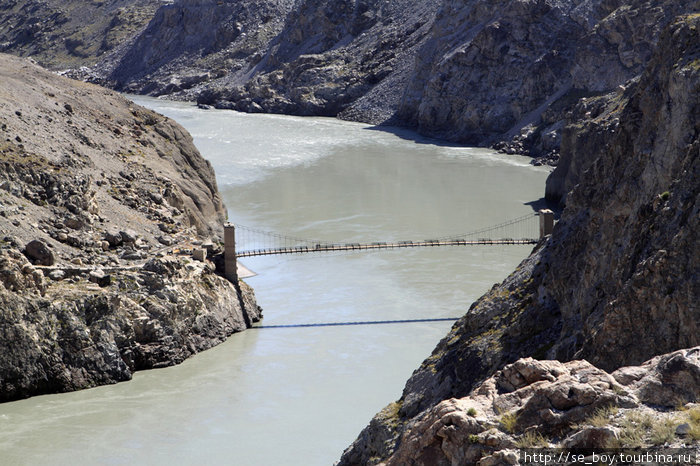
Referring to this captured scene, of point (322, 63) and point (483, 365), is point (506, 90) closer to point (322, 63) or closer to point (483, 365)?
point (322, 63)

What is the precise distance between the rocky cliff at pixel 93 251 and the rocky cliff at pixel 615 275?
12.3 m

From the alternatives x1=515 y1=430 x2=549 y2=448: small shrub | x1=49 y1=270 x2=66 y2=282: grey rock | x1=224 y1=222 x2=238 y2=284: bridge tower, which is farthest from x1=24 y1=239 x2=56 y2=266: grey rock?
x1=515 y1=430 x2=549 y2=448: small shrub

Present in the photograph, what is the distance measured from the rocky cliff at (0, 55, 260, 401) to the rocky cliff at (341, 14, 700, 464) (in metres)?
12.3

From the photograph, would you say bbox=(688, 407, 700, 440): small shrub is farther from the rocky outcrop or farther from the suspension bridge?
the suspension bridge

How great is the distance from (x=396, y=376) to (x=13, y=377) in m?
10.5

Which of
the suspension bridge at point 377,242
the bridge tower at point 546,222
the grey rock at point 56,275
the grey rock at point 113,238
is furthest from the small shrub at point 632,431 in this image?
the suspension bridge at point 377,242

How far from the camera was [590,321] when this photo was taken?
15.0 meters

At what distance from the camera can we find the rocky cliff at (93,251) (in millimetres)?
26406

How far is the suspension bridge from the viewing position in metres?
40.6

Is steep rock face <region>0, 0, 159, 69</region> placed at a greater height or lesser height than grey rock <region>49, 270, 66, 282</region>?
greater

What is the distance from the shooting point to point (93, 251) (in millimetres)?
30594

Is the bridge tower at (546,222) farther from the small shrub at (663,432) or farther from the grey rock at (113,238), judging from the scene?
the small shrub at (663,432)

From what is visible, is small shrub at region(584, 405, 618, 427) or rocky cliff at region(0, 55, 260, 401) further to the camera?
rocky cliff at region(0, 55, 260, 401)

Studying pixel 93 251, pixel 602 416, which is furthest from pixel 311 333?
pixel 602 416
